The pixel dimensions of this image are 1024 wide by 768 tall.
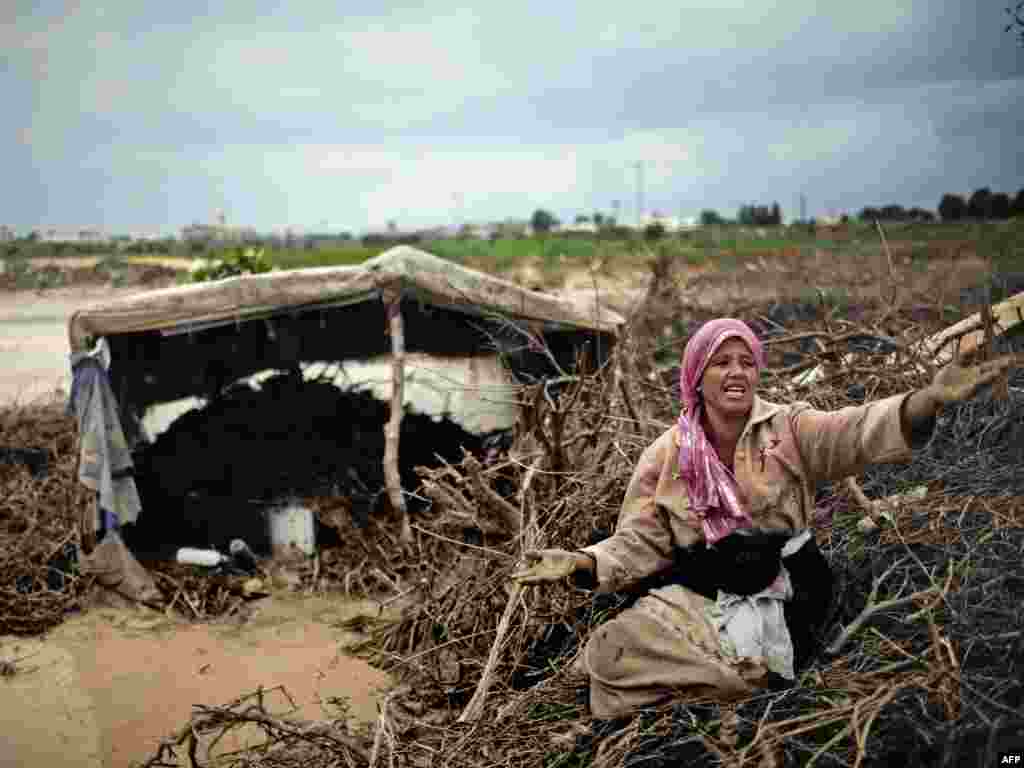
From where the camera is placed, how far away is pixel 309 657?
5133 mm

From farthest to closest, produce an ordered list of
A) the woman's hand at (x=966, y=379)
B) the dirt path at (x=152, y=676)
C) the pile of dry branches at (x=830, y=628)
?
the dirt path at (x=152, y=676) < the pile of dry branches at (x=830, y=628) < the woman's hand at (x=966, y=379)

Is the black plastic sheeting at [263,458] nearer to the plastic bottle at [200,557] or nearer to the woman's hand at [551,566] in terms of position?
the plastic bottle at [200,557]

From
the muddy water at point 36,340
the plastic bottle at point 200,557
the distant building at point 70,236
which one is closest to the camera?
the plastic bottle at point 200,557

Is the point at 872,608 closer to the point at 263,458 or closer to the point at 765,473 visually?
the point at 765,473

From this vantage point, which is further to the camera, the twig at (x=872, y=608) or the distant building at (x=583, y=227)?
the distant building at (x=583, y=227)

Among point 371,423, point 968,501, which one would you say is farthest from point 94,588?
point 968,501

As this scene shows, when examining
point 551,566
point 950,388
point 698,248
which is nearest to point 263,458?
point 551,566

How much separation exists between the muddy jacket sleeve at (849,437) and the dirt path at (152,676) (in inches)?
102

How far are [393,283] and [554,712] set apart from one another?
3.88m

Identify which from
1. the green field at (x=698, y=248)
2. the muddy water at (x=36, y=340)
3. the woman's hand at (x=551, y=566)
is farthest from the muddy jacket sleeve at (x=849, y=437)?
the green field at (x=698, y=248)

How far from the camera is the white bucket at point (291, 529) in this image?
6.86 meters

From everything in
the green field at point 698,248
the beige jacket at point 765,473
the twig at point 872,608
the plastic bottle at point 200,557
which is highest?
the green field at point 698,248

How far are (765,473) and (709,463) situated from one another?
162 mm

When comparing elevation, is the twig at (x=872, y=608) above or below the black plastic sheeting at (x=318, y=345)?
below
